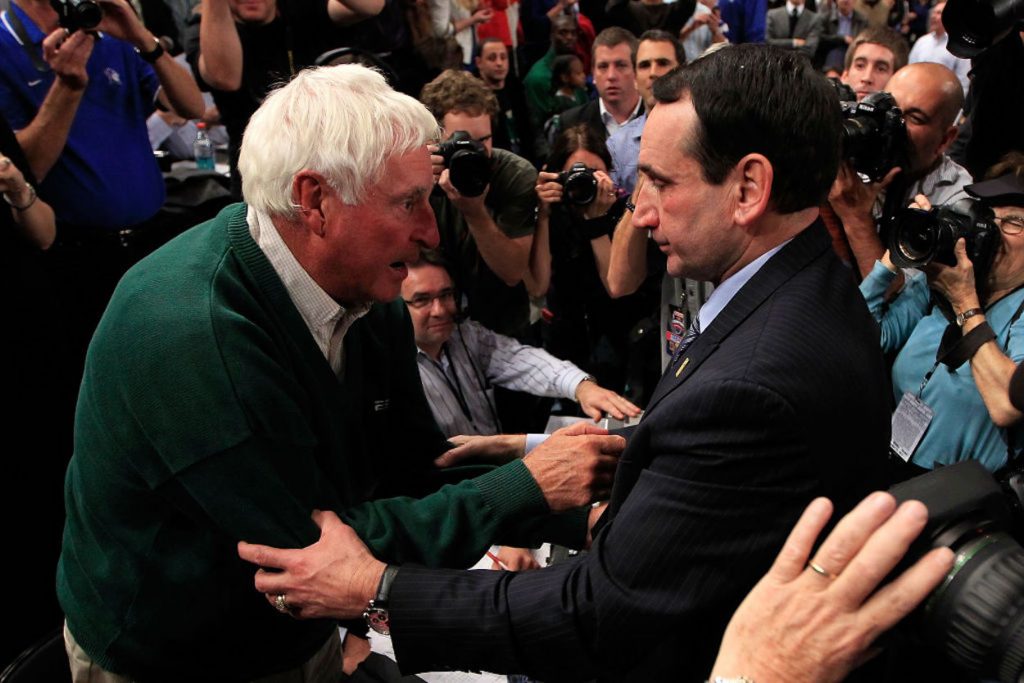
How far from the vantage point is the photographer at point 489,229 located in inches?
124

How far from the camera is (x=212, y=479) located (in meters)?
1.37

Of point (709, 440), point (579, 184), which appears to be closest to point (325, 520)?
point (709, 440)

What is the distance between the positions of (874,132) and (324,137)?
196 centimetres

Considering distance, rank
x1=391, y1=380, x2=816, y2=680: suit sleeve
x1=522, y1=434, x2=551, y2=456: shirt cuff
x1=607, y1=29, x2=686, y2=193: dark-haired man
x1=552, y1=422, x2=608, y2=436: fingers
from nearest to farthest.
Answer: x1=391, y1=380, x2=816, y2=680: suit sleeve < x1=552, y1=422, x2=608, y2=436: fingers < x1=522, y1=434, x2=551, y2=456: shirt cuff < x1=607, y1=29, x2=686, y2=193: dark-haired man

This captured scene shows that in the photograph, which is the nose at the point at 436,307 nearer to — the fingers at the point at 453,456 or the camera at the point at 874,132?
the fingers at the point at 453,456

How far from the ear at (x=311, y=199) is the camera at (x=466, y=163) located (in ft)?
4.77

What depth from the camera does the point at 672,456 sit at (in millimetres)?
1291

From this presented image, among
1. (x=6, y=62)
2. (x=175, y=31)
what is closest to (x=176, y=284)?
(x=6, y=62)

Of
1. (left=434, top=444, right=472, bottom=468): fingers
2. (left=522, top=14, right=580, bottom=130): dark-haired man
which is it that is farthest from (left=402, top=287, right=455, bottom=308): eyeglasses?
(left=522, top=14, right=580, bottom=130): dark-haired man

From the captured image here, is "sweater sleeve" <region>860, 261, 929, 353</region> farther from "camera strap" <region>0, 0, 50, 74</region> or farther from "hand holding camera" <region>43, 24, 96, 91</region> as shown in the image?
"camera strap" <region>0, 0, 50, 74</region>

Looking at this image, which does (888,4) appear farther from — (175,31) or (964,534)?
(964,534)

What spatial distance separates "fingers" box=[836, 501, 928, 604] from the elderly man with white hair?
673 mm

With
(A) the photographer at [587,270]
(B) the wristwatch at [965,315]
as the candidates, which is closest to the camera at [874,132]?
(B) the wristwatch at [965,315]

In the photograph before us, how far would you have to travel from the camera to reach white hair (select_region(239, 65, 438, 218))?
1.47m
